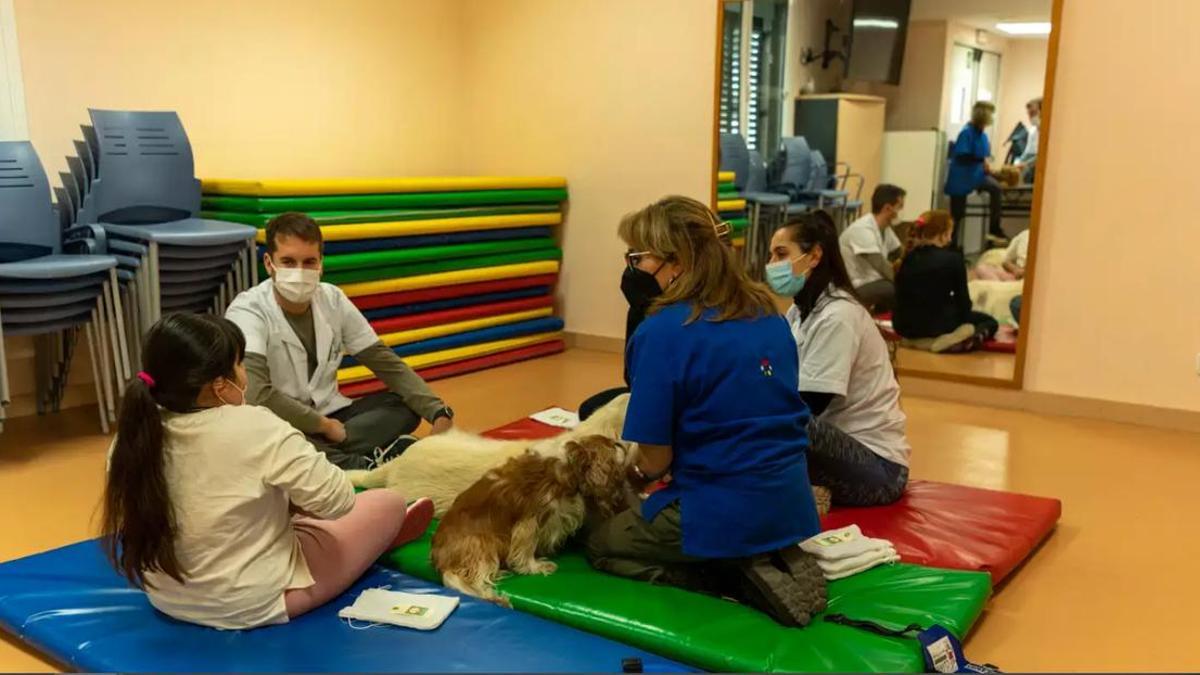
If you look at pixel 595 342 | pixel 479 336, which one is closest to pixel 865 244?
pixel 595 342

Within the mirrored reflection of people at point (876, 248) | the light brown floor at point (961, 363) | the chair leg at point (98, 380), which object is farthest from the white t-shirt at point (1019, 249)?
the chair leg at point (98, 380)

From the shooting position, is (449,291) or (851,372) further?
(449,291)

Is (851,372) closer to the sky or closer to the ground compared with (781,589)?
closer to the sky

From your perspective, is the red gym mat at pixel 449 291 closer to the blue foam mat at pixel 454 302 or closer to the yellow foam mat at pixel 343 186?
the blue foam mat at pixel 454 302

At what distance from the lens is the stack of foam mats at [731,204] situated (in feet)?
20.6

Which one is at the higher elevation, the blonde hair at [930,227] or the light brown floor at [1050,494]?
the blonde hair at [930,227]

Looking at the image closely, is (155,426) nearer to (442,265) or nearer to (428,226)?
(428,226)

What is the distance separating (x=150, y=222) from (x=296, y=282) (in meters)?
1.70

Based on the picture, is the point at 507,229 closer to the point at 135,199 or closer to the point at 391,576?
the point at 135,199

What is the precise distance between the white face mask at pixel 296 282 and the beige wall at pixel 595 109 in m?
3.28

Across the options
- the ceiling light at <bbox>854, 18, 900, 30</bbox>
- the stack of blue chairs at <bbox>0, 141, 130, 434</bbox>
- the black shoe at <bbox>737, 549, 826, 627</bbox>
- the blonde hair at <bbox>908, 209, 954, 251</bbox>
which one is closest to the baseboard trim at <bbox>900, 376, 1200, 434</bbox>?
the blonde hair at <bbox>908, 209, 954, 251</bbox>

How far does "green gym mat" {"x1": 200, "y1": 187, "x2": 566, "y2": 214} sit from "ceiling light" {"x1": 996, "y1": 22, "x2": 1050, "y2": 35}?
3.00 metres

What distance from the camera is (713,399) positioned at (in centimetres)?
251

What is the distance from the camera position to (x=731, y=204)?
6312 millimetres
